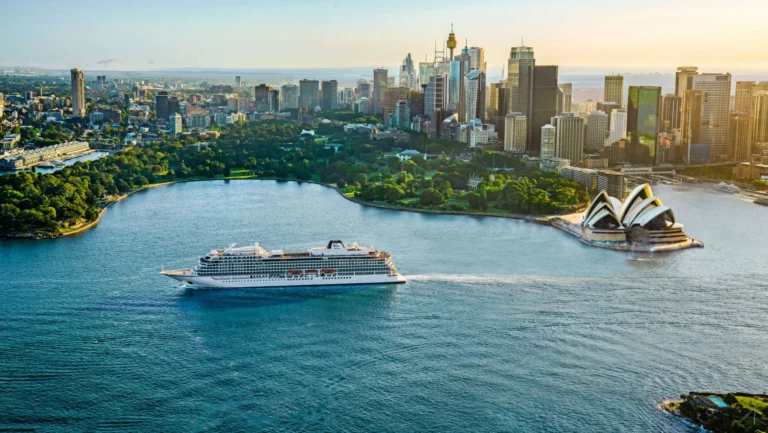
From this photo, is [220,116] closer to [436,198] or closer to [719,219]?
[436,198]

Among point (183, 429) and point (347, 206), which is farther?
point (347, 206)

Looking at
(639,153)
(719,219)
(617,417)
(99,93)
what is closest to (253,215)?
(719,219)

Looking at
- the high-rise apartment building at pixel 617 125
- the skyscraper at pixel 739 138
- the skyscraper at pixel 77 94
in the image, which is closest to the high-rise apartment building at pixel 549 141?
the high-rise apartment building at pixel 617 125

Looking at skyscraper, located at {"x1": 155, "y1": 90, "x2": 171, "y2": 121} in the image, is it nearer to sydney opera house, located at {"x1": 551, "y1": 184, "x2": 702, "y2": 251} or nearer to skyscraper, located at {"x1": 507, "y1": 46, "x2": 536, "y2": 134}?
skyscraper, located at {"x1": 507, "y1": 46, "x2": 536, "y2": 134}

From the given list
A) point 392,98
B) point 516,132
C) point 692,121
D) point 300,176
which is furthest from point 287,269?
point 392,98

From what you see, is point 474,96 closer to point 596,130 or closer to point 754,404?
point 596,130

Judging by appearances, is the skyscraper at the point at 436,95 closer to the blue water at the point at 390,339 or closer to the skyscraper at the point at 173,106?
the skyscraper at the point at 173,106
